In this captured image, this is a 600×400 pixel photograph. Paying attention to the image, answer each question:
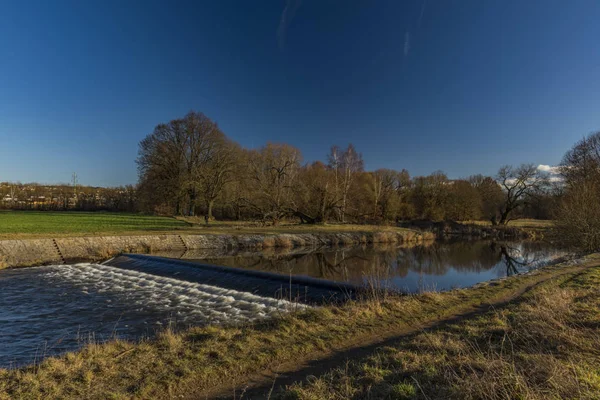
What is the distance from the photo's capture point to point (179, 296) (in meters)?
12.1

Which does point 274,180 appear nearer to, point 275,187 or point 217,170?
point 275,187

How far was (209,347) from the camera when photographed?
571 cm

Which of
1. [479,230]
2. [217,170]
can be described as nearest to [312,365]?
[217,170]

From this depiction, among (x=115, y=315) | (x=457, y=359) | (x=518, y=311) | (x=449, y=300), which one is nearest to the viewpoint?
(x=457, y=359)

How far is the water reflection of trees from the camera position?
732 inches

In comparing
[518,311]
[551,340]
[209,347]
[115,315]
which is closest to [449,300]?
[518,311]

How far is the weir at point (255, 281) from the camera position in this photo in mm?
11117

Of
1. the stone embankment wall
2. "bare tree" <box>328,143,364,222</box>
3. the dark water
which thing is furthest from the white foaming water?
"bare tree" <box>328,143,364,222</box>

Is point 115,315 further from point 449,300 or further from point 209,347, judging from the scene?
point 449,300

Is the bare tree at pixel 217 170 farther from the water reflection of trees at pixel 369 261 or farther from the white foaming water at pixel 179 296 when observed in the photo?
the white foaming water at pixel 179 296

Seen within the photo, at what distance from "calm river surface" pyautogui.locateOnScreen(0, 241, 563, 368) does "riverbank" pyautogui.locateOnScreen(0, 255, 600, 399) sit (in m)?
1.43

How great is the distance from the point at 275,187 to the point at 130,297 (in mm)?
27433

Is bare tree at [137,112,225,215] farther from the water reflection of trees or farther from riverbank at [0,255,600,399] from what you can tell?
riverbank at [0,255,600,399]

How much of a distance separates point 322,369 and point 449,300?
5315mm
